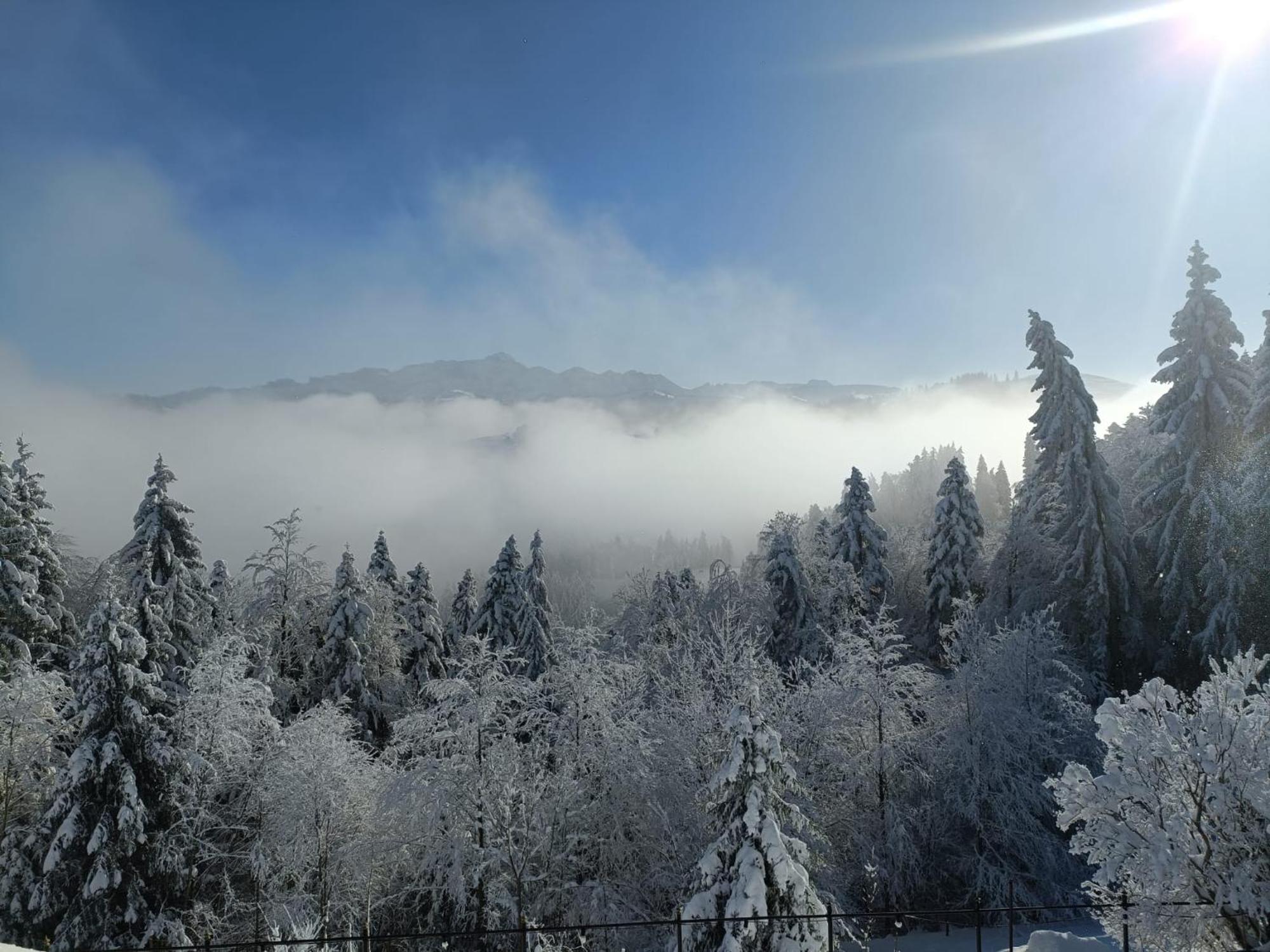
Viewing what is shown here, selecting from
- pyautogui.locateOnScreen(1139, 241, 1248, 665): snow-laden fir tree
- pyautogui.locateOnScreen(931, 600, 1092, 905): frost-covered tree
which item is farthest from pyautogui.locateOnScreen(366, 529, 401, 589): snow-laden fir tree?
pyautogui.locateOnScreen(1139, 241, 1248, 665): snow-laden fir tree

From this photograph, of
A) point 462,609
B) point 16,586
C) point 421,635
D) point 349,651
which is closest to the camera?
point 16,586

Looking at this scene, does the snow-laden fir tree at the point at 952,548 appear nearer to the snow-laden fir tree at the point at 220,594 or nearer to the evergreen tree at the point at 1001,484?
the snow-laden fir tree at the point at 220,594

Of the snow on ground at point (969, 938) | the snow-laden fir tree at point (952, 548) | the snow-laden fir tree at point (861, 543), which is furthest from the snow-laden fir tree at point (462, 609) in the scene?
the snow on ground at point (969, 938)

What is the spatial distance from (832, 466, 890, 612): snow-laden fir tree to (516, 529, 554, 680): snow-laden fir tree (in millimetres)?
18783

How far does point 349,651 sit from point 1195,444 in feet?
116

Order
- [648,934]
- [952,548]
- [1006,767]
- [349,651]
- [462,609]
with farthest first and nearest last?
[462,609] < [952,548] < [349,651] < [1006,767] < [648,934]

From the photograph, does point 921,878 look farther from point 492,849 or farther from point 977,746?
point 492,849

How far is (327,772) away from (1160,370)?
31.6 metres

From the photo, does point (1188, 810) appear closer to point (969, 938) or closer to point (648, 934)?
point (969, 938)

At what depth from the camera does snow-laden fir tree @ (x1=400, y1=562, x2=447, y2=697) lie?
4075 cm

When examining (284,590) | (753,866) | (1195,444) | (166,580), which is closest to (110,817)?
(166,580)

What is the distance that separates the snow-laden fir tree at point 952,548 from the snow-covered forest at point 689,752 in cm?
690

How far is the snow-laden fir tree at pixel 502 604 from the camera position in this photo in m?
44.4

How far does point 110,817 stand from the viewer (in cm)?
1803
